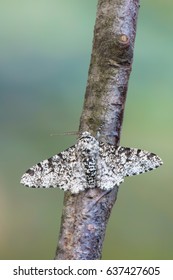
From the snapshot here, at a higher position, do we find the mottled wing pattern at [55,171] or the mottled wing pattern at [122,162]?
the mottled wing pattern at [122,162]

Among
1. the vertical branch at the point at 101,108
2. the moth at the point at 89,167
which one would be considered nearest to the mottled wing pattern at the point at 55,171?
the moth at the point at 89,167

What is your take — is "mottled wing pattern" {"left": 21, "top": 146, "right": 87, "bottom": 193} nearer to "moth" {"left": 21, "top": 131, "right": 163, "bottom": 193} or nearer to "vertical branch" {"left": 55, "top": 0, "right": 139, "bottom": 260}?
"moth" {"left": 21, "top": 131, "right": 163, "bottom": 193}

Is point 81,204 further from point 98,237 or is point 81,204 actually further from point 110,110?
point 110,110

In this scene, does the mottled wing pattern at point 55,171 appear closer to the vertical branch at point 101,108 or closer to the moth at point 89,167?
the moth at point 89,167

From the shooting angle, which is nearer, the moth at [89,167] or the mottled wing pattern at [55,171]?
the moth at [89,167]

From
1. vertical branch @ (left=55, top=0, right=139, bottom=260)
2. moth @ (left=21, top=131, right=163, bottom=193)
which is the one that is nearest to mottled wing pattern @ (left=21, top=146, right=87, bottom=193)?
moth @ (left=21, top=131, right=163, bottom=193)
